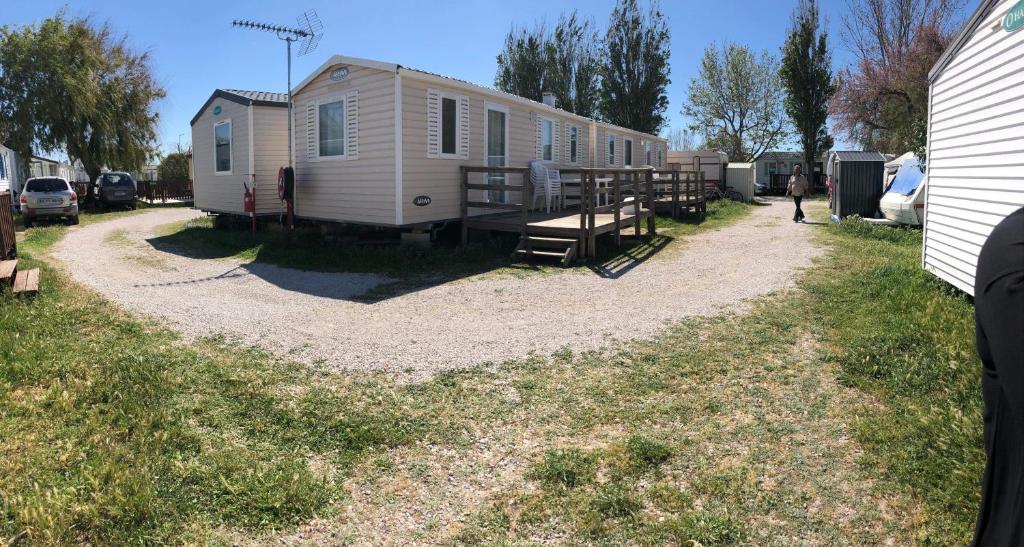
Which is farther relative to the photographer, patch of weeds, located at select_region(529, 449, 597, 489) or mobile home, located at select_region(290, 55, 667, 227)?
mobile home, located at select_region(290, 55, 667, 227)

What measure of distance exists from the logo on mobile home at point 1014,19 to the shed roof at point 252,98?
12.4m

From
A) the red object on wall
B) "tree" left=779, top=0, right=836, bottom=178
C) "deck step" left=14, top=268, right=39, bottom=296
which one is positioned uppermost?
"tree" left=779, top=0, right=836, bottom=178

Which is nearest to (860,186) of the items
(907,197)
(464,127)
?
(907,197)

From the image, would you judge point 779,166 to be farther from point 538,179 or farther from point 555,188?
point 538,179

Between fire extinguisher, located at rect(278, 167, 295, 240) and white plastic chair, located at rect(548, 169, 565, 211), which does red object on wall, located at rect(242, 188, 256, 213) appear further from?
white plastic chair, located at rect(548, 169, 565, 211)

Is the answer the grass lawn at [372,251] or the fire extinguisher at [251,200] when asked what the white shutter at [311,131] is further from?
the fire extinguisher at [251,200]

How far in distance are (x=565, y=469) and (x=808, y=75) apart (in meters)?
34.0

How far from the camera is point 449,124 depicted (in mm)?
11273

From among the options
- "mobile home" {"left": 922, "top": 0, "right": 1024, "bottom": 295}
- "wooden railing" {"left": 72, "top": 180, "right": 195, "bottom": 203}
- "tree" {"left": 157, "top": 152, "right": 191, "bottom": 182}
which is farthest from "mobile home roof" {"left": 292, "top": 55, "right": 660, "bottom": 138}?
"tree" {"left": 157, "top": 152, "right": 191, "bottom": 182}

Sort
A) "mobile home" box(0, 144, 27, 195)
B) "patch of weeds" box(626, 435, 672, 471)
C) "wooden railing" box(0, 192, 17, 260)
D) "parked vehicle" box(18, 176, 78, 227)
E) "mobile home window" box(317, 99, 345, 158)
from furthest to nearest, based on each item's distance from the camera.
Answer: "mobile home" box(0, 144, 27, 195), "parked vehicle" box(18, 176, 78, 227), "mobile home window" box(317, 99, 345, 158), "wooden railing" box(0, 192, 17, 260), "patch of weeds" box(626, 435, 672, 471)

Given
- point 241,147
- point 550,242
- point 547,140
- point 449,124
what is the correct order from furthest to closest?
point 547,140, point 241,147, point 449,124, point 550,242

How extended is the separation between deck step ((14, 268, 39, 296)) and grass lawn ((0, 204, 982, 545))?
55.0 inches

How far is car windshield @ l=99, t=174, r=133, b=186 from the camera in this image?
23094mm

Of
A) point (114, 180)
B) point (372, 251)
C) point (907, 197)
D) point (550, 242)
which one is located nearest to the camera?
point (550, 242)
